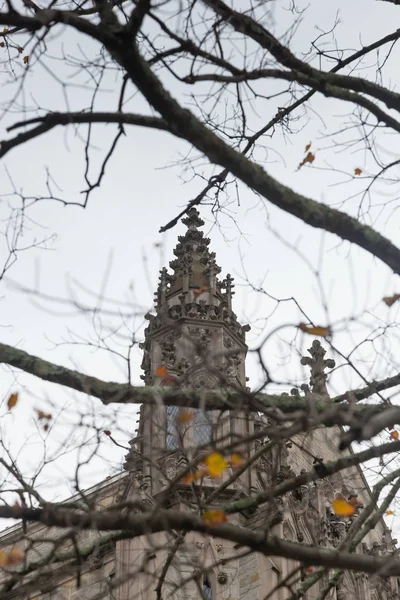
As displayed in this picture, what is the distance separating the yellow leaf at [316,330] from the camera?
6.65 meters

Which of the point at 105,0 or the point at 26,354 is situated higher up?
the point at 105,0

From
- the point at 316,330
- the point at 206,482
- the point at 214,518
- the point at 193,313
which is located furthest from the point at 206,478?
the point at 214,518

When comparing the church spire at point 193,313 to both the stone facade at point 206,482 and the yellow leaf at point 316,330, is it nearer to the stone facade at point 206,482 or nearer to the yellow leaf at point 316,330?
the stone facade at point 206,482

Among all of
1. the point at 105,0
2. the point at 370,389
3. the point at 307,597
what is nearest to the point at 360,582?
the point at 307,597

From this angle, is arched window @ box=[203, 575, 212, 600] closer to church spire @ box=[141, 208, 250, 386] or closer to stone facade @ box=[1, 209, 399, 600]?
stone facade @ box=[1, 209, 399, 600]

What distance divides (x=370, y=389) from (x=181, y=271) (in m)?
9.42

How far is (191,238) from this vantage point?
17.2m

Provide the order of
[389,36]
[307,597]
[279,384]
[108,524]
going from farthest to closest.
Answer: [307,597] < [389,36] < [279,384] < [108,524]

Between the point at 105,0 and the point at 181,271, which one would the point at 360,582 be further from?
the point at 105,0

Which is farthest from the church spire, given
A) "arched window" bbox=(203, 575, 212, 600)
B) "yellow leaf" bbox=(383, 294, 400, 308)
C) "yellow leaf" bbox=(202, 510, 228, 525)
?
"yellow leaf" bbox=(202, 510, 228, 525)

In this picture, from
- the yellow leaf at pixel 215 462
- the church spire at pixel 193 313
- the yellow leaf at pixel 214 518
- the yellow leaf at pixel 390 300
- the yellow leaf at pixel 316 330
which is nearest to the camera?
the yellow leaf at pixel 215 462

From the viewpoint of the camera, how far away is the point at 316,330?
6781 mm

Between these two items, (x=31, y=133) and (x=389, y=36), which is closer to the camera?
(x=31, y=133)

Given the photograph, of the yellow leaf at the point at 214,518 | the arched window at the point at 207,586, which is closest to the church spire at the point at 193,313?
the arched window at the point at 207,586
